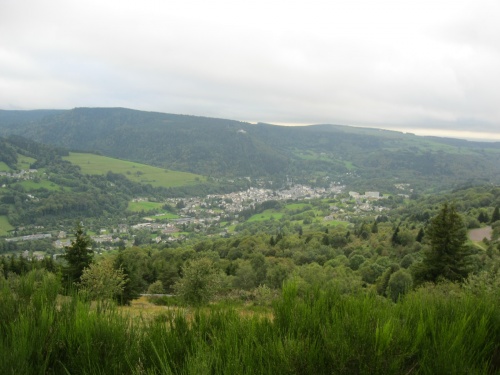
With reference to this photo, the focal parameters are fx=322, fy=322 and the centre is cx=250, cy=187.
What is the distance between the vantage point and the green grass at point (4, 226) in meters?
117

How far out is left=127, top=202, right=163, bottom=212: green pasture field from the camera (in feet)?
547

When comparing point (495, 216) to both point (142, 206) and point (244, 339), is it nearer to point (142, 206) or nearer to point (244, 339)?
point (244, 339)

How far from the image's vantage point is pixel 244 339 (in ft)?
8.29

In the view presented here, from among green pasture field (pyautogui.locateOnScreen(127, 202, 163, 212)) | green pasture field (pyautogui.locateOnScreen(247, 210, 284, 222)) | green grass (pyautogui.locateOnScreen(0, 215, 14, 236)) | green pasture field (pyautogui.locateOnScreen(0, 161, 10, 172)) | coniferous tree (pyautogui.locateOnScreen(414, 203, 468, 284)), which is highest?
coniferous tree (pyautogui.locateOnScreen(414, 203, 468, 284))

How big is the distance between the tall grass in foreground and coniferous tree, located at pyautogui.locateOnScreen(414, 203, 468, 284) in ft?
81.9

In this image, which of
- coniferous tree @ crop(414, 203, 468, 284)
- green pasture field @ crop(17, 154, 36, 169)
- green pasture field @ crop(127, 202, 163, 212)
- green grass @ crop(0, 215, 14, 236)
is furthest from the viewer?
green pasture field @ crop(17, 154, 36, 169)

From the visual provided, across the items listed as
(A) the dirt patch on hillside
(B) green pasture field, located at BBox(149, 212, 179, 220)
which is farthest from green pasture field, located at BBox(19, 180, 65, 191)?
(A) the dirt patch on hillside

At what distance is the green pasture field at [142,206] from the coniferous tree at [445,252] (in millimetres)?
155964

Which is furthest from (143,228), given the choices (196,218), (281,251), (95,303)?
(95,303)

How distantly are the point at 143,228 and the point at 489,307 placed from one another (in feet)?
459

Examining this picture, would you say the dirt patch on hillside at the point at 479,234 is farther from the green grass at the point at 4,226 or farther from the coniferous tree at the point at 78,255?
the green grass at the point at 4,226

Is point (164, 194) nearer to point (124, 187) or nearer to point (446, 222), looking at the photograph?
point (124, 187)

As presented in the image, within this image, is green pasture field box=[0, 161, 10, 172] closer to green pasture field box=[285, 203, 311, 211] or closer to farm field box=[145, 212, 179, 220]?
farm field box=[145, 212, 179, 220]

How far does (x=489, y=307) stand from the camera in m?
3.35
